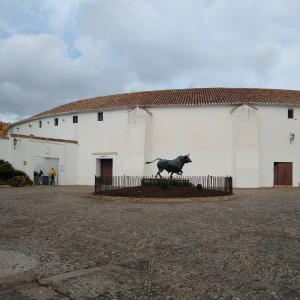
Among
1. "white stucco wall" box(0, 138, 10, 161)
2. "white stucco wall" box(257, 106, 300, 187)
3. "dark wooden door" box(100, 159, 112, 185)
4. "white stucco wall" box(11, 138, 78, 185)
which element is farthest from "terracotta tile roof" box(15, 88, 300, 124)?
"white stucco wall" box(0, 138, 10, 161)

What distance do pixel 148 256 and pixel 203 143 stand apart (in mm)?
21245

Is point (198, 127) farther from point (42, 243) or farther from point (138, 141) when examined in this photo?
point (42, 243)

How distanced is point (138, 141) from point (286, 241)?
2036 centimetres

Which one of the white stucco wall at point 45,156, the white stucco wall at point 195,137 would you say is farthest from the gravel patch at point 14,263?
the white stucco wall at point 195,137

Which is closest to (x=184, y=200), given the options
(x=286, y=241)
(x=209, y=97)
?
(x=286, y=241)

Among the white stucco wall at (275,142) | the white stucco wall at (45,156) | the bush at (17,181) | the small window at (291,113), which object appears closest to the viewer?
the bush at (17,181)

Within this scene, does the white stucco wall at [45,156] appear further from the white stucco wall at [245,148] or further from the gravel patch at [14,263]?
the gravel patch at [14,263]

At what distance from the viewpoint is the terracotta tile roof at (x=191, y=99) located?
2650 cm

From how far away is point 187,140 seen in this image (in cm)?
2691

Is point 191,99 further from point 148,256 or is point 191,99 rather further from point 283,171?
point 148,256

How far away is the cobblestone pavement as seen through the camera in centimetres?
431

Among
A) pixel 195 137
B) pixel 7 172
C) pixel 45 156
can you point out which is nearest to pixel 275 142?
pixel 195 137

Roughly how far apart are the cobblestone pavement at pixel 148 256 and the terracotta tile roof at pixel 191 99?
17.1 metres

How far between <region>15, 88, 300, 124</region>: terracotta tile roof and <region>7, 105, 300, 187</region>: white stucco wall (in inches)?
19.6
